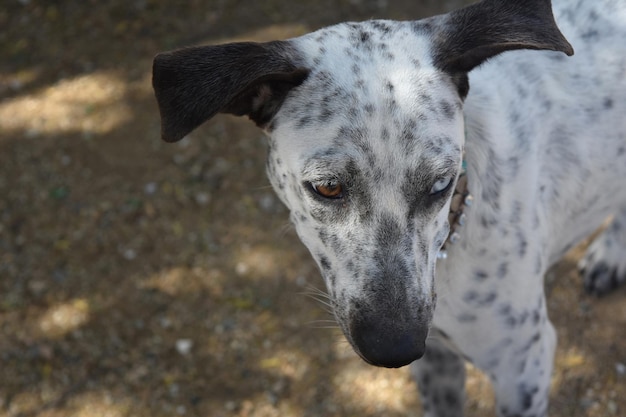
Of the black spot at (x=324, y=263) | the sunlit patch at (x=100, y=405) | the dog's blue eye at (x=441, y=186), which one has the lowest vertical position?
the sunlit patch at (x=100, y=405)

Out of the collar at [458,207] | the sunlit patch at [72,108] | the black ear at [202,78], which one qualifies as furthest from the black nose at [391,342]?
the sunlit patch at [72,108]

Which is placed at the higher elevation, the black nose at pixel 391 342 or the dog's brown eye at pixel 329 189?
the dog's brown eye at pixel 329 189

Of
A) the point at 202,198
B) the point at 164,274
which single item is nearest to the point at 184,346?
the point at 164,274

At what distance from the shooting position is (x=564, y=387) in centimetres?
398

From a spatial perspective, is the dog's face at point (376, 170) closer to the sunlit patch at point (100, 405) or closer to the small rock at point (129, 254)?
the sunlit patch at point (100, 405)

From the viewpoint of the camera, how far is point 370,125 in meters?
2.21

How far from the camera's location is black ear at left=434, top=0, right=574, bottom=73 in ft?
7.33

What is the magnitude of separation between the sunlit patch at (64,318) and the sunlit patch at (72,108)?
150cm

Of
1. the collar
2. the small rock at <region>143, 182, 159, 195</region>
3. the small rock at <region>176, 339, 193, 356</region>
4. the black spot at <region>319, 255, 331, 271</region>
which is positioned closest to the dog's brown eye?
the black spot at <region>319, 255, 331, 271</region>

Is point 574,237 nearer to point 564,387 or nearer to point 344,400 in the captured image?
point 564,387

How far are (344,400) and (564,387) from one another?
1.28 metres

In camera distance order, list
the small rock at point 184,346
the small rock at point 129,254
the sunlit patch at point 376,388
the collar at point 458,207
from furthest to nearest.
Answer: the small rock at point 129,254
the small rock at point 184,346
the sunlit patch at point 376,388
the collar at point 458,207

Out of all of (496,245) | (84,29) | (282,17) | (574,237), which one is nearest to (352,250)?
(496,245)

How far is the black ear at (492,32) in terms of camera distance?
2.23 meters
